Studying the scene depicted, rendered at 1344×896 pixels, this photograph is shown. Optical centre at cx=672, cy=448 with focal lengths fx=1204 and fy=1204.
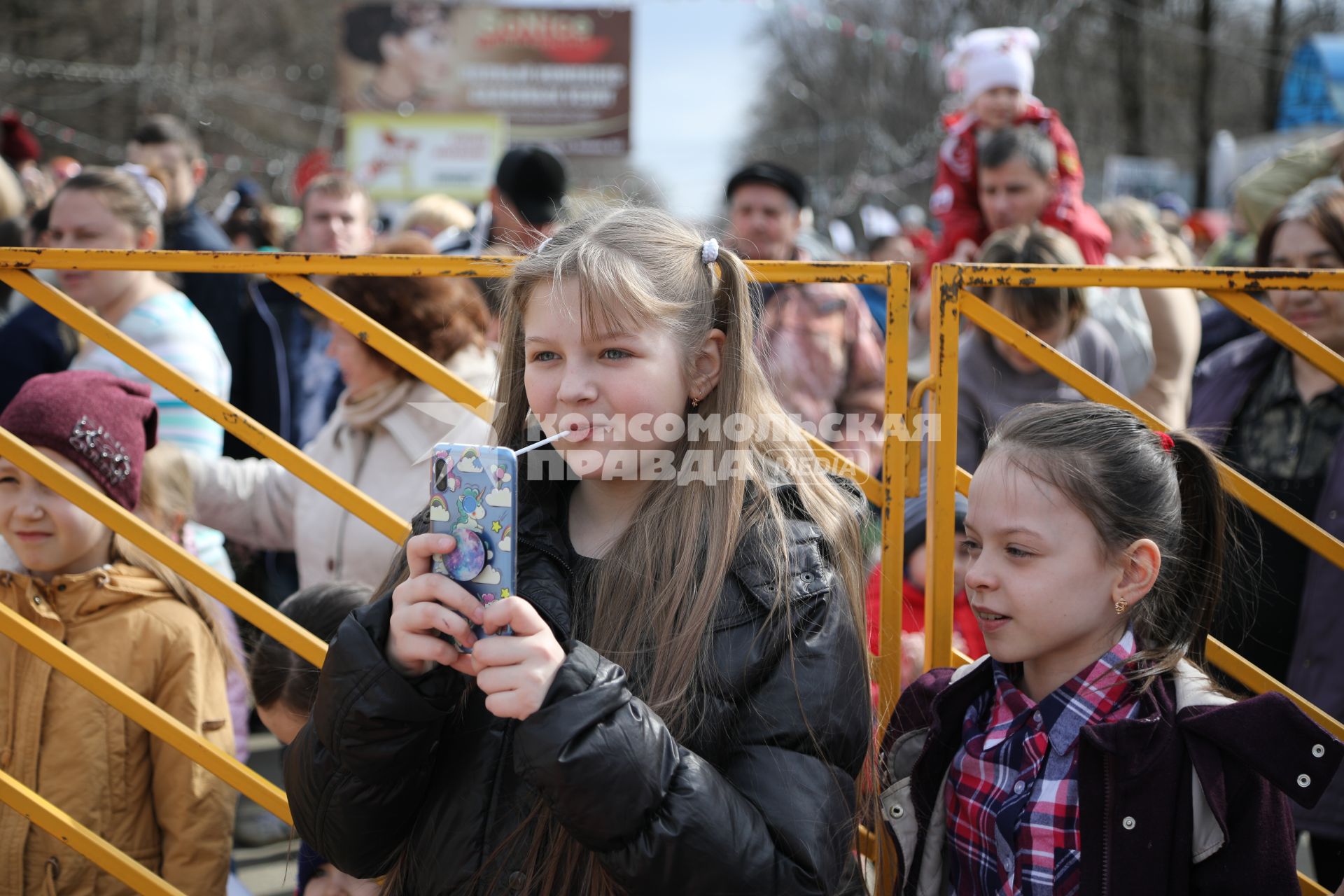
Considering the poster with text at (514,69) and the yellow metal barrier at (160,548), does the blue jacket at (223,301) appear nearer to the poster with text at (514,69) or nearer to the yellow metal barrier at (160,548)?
the yellow metal barrier at (160,548)

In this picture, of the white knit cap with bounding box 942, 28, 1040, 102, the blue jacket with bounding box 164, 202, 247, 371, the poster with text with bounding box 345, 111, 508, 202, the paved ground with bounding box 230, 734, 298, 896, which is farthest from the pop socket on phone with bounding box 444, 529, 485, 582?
the poster with text with bounding box 345, 111, 508, 202

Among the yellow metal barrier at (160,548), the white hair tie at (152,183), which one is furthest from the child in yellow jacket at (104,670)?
the white hair tie at (152,183)

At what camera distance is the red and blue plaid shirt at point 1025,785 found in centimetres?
178

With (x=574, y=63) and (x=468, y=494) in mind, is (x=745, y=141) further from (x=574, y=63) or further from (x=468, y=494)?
(x=468, y=494)

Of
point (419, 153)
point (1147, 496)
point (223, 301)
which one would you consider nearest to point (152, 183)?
point (223, 301)

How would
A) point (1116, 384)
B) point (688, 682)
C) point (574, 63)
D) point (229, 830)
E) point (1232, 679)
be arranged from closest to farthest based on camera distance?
point (688, 682) → point (229, 830) → point (1232, 679) → point (1116, 384) → point (574, 63)

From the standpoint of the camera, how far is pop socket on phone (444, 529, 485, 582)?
152cm

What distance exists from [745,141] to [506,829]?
57024 mm

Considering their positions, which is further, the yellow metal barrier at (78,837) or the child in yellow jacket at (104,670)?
the child in yellow jacket at (104,670)

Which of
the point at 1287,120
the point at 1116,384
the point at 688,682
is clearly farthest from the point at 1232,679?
the point at 1287,120

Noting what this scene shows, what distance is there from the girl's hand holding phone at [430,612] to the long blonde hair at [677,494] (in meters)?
0.25

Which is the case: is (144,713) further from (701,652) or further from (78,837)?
(701,652)

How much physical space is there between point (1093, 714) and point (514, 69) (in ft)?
106

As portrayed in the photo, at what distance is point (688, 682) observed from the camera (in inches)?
65.6
